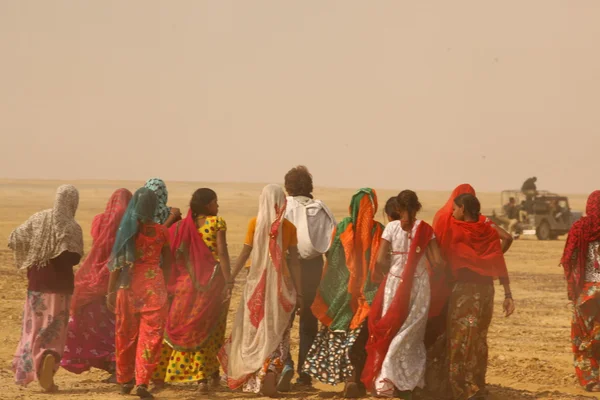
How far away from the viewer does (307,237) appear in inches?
324

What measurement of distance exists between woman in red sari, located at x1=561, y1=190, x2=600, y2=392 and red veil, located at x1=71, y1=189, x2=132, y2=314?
373cm

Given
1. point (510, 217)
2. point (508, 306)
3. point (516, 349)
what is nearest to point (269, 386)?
point (508, 306)

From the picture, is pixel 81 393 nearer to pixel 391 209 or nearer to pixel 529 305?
pixel 391 209

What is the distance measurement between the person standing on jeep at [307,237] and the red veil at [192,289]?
0.68 m

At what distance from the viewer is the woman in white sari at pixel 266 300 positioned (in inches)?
313

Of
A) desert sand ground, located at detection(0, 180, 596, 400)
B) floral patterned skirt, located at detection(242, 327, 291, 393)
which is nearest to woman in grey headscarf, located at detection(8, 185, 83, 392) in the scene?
desert sand ground, located at detection(0, 180, 596, 400)

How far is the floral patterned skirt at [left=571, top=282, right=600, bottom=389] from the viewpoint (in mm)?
8672

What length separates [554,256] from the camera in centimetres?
2655

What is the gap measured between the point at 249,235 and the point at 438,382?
1.81 metres

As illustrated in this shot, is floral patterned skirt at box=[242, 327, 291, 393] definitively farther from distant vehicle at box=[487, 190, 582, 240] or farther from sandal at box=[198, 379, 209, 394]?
distant vehicle at box=[487, 190, 582, 240]

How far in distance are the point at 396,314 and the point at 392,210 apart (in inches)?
31.6

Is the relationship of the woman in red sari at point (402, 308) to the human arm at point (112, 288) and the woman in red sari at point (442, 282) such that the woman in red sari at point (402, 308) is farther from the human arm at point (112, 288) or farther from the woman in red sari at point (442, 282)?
the human arm at point (112, 288)

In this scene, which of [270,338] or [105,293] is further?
[105,293]

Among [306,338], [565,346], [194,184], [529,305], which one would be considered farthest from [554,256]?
[194,184]
